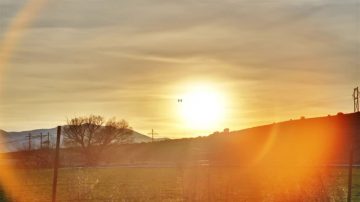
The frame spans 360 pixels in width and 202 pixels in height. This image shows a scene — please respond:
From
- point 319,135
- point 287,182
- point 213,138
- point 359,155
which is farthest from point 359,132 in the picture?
point 287,182

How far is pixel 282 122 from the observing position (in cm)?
11281

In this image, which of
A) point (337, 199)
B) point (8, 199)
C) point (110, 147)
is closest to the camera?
point (337, 199)

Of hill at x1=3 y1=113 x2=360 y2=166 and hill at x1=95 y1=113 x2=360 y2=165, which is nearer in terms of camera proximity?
hill at x1=3 y1=113 x2=360 y2=166

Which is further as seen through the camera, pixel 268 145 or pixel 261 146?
pixel 261 146

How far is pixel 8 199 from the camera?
88.5ft

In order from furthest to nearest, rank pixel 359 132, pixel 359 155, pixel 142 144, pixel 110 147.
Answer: pixel 142 144
pixel 110 147
pixel 359 132
pixel 359 155

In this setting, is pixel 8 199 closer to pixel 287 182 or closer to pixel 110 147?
pixel 287 182

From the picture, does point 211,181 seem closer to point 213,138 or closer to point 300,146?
point 300,146

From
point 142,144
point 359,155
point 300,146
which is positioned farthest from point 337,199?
point 142,144

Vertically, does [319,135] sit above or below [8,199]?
above

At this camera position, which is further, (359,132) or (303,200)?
(359,132)

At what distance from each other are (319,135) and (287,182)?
76016 millimetres

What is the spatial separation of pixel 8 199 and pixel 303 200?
13.6 meters

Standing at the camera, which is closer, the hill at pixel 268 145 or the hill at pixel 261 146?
the hill at pixel 261 146
